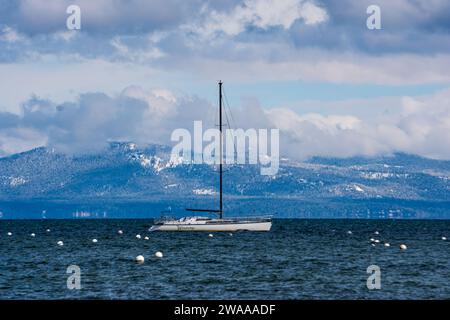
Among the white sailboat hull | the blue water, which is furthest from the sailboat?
the blue water

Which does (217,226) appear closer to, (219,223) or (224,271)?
(219,223)

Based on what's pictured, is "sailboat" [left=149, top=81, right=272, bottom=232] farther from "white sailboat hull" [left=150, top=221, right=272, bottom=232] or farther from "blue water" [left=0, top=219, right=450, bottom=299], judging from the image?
"blue water" [left=0, top=219, right=450, bottom=299]

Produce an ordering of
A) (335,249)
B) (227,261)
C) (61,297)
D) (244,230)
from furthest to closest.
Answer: (244,230) < (335,249) < (227,261) < (61,297)

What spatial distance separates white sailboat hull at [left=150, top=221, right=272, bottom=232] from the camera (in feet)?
526

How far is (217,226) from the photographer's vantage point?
160m

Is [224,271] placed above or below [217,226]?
below

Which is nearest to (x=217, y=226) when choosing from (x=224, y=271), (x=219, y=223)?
(x=219, y=223)

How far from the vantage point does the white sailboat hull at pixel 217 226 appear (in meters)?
160

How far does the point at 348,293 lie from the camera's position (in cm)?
6869

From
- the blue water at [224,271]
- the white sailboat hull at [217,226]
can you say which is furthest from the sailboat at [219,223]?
the blue water at [224,271]

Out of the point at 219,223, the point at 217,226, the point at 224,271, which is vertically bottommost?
the point at 224,271
